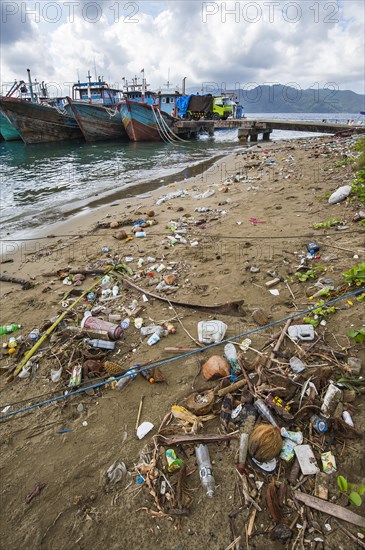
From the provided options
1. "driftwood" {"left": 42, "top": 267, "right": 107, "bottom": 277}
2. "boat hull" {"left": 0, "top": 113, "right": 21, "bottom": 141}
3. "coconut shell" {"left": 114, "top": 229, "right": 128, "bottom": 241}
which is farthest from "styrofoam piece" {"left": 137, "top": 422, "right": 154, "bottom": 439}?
"boat hull" {"left": 0, "top": 113, "right": 21, "bottom": 141}

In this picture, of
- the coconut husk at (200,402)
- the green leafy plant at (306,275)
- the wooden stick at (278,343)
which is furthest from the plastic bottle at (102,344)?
the green leafy plant at (306,275)

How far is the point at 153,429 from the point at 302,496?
3.07 ft

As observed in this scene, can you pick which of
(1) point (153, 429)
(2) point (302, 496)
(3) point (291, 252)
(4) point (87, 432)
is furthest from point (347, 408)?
(3) point (291, 252)

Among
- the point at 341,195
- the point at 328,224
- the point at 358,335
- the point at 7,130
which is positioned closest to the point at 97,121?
the point at 7,130

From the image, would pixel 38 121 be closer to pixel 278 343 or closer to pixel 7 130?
pixel 7 130

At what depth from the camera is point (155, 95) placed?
28750mm

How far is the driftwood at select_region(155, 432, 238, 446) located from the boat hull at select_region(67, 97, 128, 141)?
24919 millimetres

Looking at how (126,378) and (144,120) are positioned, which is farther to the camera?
(144,120)

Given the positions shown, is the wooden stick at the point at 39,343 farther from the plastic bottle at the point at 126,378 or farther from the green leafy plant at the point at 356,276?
the green leafy plant at the point at 356,276

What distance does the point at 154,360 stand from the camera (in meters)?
2.53

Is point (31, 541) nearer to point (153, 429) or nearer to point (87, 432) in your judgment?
point (87, 432)

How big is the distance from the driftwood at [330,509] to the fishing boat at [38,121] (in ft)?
88.7

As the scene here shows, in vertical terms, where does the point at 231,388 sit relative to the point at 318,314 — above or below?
below

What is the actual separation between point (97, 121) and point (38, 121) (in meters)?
4.56
